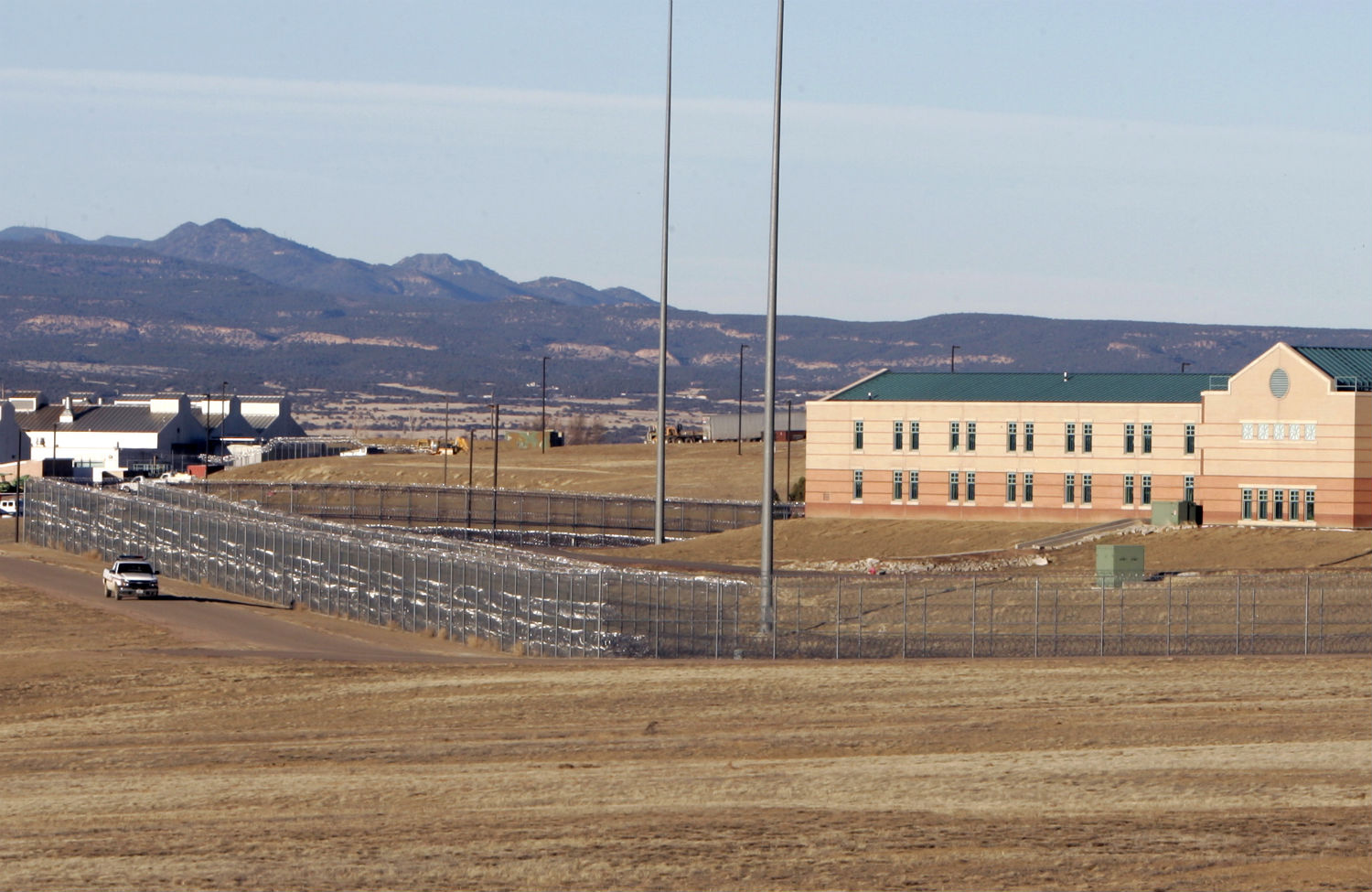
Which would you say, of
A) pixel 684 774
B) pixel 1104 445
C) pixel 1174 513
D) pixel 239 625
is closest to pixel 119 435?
pixel 1104 445

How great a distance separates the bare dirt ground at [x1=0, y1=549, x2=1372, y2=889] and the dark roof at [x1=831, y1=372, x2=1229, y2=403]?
48554mm

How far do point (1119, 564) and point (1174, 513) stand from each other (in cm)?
2087

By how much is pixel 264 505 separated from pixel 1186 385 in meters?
56.9

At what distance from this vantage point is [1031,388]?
93.4 metres

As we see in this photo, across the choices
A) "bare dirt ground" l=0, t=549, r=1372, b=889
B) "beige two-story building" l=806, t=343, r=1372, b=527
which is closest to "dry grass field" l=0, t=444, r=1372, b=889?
"bare dirt ground" l=0, t=549, r=1372, b=889

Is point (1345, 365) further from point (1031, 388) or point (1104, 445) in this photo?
point (1031, 388)

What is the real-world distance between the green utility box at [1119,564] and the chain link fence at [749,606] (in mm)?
743

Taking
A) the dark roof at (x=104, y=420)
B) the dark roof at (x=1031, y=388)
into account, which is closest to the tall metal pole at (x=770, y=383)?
the dark roof at (x=1031, y=388)

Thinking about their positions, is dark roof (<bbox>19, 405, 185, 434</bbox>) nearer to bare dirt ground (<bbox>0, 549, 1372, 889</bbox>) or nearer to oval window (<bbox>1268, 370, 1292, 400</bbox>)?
oval window (<bbox>1268, 370, 1292, 400</bbox>)

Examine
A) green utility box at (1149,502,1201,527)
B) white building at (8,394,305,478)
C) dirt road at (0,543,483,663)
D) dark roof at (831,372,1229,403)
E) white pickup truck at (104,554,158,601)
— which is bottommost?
dirt road at (0,543,483,663)

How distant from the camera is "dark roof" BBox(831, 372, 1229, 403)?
89.2 m

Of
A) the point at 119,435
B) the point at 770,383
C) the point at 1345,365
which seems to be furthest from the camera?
the point at 119,435

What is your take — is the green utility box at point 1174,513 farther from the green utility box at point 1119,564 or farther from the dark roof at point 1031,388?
the green utility box at point 1119,564

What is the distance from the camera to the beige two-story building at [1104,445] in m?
81.7
